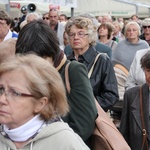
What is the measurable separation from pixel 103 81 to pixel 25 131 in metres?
1.71

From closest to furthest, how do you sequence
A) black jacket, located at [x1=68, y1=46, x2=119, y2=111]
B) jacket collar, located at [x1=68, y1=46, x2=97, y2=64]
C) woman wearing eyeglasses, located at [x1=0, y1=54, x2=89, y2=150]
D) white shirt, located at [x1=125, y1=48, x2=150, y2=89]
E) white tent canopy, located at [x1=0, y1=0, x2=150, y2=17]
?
1. woman wearing eyeglasses, located at [x1=0, y1=54, x2=89, y2=150]
2. black jacket, located at [x1=68, y1=46, x2=119, y2=111]
3. jacket collar, located at [x1=68, y1=46, x2=97, y2=64]
4. white shirt, located at [x1=125, y1=48, x2=150, y2=89]
5. white tent canopy, located at [x1=0, y1=0, x2=150, y2=17]

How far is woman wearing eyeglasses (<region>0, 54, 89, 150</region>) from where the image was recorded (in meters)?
1.98

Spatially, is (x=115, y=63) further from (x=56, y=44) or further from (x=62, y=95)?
(x=62, y=95)

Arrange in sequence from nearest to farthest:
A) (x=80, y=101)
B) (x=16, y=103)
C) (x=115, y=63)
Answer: (x=16, y=103)
(x=80, y=101)
(x=115, y=63)

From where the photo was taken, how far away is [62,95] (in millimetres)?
2078

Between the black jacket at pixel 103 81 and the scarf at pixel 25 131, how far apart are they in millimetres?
1535

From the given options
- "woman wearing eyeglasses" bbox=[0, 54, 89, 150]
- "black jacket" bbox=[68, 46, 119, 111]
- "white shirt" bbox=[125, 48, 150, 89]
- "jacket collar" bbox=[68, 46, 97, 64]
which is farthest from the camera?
"white shirt" bbox=[125, 48, 150, 89]

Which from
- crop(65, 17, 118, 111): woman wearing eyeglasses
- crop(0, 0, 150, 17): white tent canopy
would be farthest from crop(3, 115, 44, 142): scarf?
crop(0, 0, 150, 17): white tent canopy

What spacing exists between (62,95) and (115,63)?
285cm

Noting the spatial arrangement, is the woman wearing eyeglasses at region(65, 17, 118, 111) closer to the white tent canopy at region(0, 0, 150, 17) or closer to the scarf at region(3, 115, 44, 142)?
the scarf at region(3, 115, 44, 142)

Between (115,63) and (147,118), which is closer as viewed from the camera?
(147,118)

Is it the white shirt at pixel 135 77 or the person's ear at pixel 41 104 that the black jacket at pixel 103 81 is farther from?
the person's ear at pixel 41 104

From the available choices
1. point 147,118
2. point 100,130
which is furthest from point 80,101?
point 147,118

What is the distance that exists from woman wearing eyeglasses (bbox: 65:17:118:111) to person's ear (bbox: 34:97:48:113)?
1.50 m
